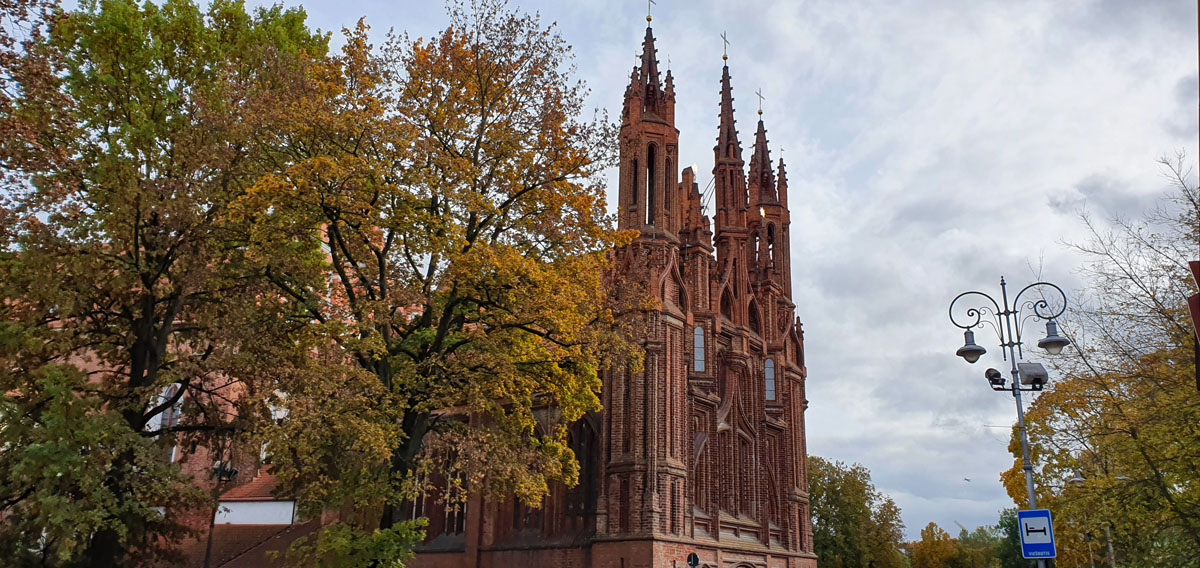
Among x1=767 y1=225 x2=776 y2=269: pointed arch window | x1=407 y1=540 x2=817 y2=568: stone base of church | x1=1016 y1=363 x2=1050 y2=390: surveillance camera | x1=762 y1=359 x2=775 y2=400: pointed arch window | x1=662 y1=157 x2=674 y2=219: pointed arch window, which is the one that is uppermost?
x1=767 y1=225 x2=776 y2=269: pointed arch window

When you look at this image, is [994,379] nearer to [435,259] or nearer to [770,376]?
[435,259]

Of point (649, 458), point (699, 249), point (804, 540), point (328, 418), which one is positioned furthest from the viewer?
point (804, 540)

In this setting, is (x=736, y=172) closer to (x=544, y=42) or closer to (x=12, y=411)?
(x=544, y=42)

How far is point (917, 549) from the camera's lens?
61406 mm

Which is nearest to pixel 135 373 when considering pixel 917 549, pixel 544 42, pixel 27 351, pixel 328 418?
pixel 27 351

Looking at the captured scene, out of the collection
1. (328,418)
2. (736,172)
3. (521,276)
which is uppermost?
(736,172)

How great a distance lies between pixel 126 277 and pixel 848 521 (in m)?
42.0

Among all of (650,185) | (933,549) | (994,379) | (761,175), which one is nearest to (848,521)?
(933,549)

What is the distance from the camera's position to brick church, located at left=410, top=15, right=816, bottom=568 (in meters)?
26.7

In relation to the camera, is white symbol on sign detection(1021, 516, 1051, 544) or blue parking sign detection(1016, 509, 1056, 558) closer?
blue parking sign detection(1016, 509, 1056, 558)

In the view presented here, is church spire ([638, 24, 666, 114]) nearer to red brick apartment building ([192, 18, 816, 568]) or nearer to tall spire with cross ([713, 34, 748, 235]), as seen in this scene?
red brick apartment building ([192, 18, 816, 568])

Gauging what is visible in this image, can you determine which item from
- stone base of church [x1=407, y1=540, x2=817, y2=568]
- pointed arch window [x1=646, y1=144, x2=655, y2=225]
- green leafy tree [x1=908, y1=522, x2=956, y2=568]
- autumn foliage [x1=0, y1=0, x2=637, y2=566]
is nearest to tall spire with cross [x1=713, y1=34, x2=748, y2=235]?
pointed arch window [x1=646, y1=144, x2=655, y2=225]

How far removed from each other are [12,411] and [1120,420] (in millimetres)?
20157

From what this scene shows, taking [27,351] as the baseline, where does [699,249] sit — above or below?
above
